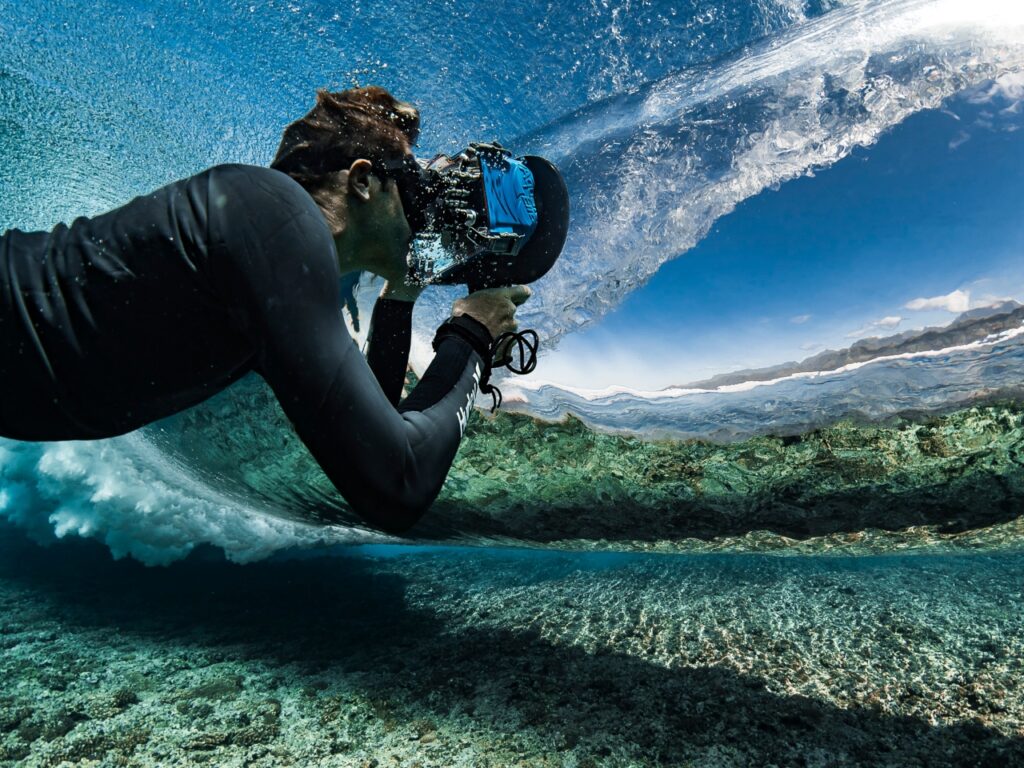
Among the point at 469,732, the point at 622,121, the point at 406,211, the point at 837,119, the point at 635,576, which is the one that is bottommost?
the point at 635,576

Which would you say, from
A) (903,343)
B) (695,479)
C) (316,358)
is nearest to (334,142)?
(316,358)

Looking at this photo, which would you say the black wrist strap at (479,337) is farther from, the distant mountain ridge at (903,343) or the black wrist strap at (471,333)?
the distant mountain ridge at (903,343)

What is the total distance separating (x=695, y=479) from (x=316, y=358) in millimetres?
4359

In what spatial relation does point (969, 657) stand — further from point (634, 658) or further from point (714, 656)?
point (634, 658)

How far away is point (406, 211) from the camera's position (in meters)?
1.68

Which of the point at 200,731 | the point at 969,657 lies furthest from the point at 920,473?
the point at 200,731

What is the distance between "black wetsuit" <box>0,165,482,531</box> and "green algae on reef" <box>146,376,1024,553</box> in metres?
3.40

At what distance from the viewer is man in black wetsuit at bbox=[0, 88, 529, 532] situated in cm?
111

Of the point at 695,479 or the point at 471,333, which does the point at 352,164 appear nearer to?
the point at 471,333

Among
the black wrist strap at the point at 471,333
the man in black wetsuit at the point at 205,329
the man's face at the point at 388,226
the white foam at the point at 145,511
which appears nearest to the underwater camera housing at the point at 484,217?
the man's face at the point at 388,226

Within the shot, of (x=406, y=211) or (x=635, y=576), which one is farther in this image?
(x=635, y=576)

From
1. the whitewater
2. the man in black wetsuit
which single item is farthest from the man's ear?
the whitewater

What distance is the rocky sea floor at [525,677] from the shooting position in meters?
2.29

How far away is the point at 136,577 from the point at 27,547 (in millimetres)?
2765
